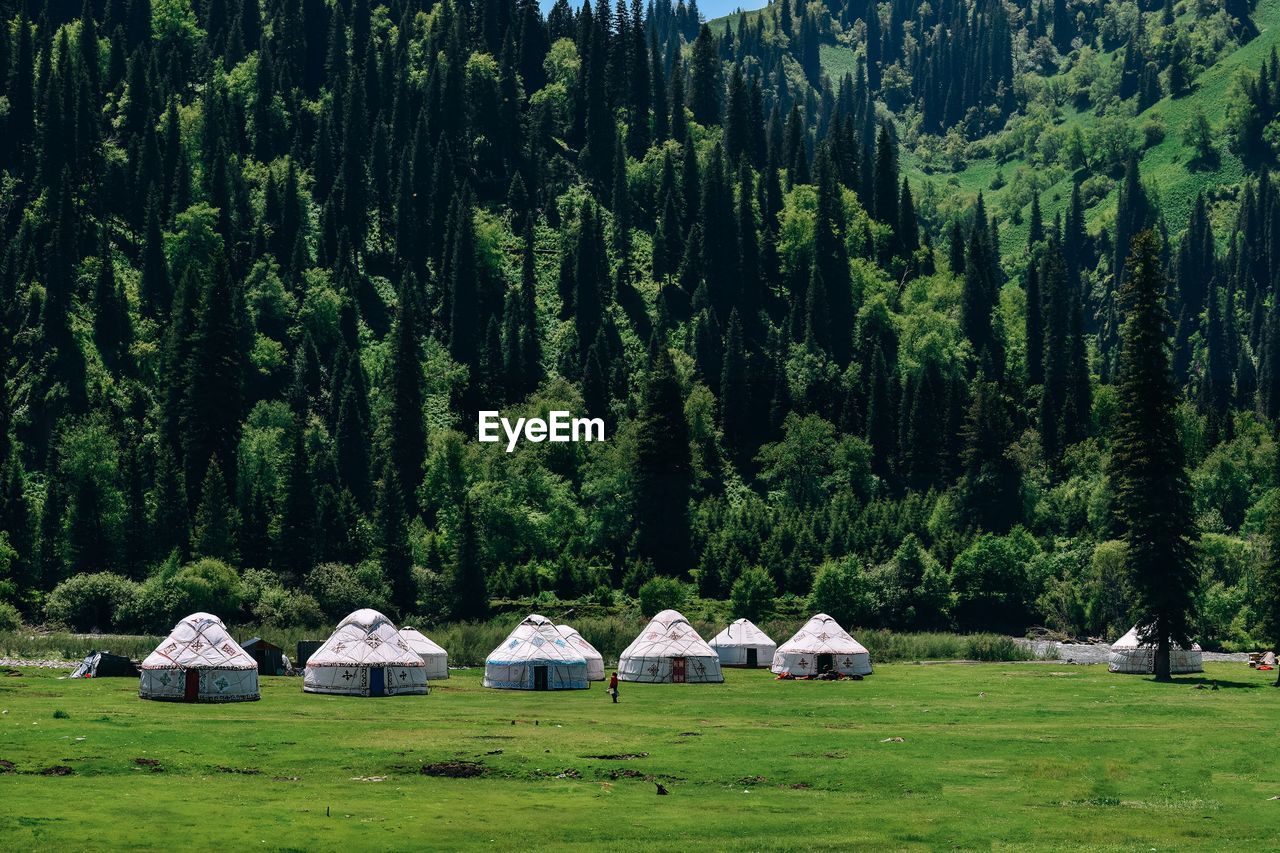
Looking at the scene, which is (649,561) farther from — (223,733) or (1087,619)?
(223,733)

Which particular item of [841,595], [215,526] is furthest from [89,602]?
[841,595]

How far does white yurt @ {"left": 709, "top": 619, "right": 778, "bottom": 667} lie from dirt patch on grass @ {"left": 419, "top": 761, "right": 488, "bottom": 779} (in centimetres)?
6654

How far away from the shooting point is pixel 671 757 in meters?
67.8

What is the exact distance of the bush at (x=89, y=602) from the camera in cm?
14500

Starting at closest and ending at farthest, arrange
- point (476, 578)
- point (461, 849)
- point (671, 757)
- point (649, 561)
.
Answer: point (461, 849)
point (671, 757)
point (476, 578)
point (649, 561)

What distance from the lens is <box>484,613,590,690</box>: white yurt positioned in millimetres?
101688

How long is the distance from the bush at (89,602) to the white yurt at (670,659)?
175ft

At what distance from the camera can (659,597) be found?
156750 mm

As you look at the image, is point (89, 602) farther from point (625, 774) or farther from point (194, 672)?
point (625, 774)

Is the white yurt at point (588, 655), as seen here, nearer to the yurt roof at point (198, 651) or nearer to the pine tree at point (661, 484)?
the yurt roof at point (198, 651)

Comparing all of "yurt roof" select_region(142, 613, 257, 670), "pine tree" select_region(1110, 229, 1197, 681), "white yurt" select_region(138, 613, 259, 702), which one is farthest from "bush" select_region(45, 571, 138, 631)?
"pine tree" select_region(1110, 229, 1197, 681)

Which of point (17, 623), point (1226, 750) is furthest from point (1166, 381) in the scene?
point (17, 623)

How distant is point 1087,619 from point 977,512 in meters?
29.9

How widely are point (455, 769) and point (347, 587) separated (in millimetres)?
92052
